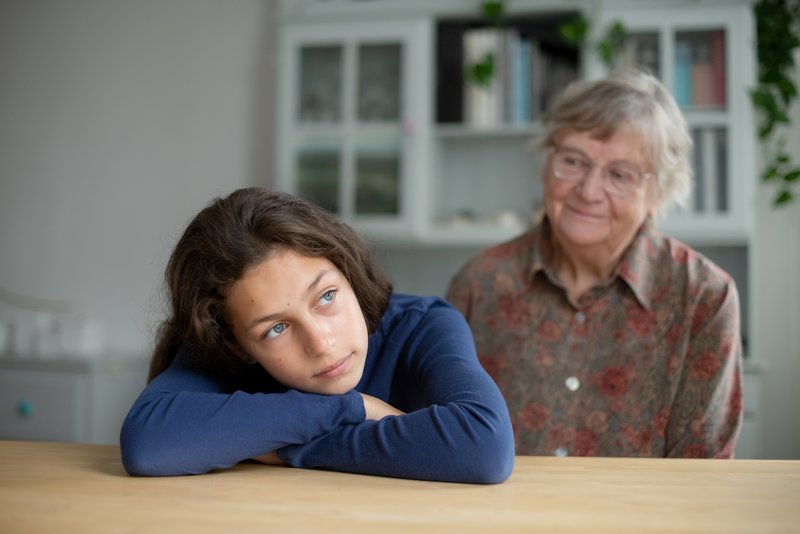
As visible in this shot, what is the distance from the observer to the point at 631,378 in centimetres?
162

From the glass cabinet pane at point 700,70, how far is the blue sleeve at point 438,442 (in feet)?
7.20

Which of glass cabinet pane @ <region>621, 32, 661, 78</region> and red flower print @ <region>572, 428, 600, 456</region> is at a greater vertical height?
glass cabinet pane @ <region>621, 32, 661, 78</region>

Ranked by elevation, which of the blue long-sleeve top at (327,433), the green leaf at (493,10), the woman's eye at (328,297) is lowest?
the blue long-sleeve top at (327,433)

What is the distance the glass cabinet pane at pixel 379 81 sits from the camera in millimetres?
3219

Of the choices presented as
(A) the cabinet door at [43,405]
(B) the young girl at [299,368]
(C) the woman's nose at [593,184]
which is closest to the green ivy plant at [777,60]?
(C) the woman's nose at [593,184]

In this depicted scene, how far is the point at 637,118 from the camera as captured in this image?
1646 millimetres

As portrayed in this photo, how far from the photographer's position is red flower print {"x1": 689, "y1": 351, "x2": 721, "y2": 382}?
1.53 meters

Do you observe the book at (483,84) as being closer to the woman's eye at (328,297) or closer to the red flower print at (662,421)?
the red flower print at (662,421)

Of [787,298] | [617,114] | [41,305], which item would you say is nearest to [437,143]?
[787,298]

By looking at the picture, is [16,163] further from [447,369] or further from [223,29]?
[447,369]

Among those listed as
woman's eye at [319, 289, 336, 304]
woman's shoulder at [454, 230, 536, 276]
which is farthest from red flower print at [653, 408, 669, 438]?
woman's eye at [319, 289, 336, 304]

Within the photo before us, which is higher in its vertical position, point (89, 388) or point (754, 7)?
point (754, 7)

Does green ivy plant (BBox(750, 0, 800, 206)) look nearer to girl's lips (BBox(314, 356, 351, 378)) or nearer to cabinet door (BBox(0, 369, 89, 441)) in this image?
girl's lips (BBox(314, 356, 351, 378))

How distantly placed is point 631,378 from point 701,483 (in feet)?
2.47
